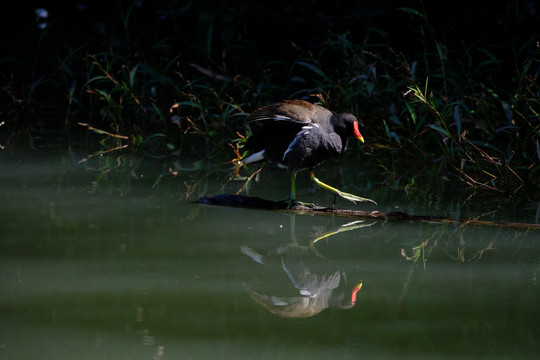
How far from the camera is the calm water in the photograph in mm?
2316

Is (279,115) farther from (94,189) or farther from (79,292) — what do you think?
(79,292)

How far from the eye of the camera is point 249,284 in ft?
9.28

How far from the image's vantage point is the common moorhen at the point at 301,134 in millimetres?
3785

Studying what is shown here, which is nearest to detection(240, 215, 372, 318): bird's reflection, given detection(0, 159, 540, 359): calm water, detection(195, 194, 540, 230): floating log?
detection(0, 159, 540, 359): calm water

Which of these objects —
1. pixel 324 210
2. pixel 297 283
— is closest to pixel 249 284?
pixel 297 283

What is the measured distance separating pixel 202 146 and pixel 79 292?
306 cm

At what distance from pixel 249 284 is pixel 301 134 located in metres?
1.14

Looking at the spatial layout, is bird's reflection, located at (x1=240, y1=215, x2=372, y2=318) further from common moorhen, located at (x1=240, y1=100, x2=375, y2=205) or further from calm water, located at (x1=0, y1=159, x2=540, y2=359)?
common moorhen, located at (x1=240, y1=100, x2=375, y2=205)

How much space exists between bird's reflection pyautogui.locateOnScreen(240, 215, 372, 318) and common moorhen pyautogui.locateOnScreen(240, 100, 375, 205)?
1.97 ft

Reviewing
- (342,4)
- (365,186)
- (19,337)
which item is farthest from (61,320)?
(342,4)

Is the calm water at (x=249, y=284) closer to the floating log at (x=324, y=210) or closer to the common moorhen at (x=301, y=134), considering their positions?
the floating log at (x=324, y=210)

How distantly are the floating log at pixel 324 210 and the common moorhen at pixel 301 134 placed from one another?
8 cm

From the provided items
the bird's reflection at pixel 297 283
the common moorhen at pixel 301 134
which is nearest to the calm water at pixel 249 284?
the bird's reflection at pixel 297 283

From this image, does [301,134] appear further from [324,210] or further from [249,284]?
[249,284]
